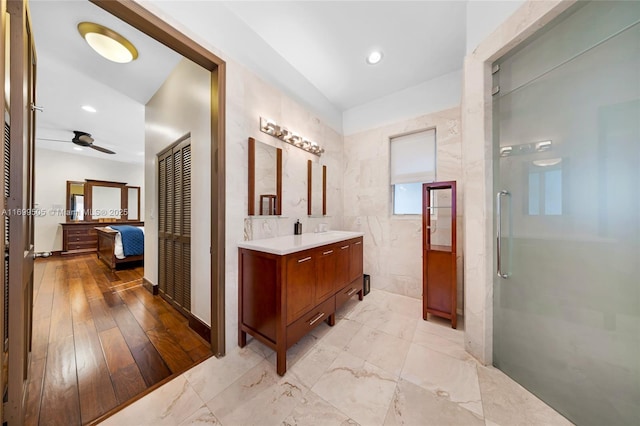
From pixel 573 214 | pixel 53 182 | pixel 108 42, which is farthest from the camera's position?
pixel 53 182

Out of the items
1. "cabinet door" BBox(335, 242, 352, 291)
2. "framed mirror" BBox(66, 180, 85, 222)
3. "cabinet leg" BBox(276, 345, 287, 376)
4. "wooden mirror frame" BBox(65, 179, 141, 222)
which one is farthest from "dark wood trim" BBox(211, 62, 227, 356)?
"framed mirror" BBox(66, 180, 85, 222)

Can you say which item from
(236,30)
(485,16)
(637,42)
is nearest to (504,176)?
(637,42)

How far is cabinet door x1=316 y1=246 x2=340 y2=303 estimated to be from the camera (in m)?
1.93

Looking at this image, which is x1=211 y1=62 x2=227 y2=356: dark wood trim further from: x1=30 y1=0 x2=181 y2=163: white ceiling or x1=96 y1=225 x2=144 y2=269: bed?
x1=96 y1=225 x2=144 y2=269: bed

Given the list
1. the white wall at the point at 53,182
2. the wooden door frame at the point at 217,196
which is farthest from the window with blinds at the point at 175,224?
the white wall at the point at 53,182

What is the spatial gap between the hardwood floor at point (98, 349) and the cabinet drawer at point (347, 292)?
1.24m

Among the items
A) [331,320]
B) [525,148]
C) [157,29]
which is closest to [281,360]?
[331,320]

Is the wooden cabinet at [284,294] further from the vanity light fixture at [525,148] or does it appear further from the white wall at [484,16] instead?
the white wall at [484,16]

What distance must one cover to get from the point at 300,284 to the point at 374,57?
→ 2580mm

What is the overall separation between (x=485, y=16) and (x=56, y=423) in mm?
3884

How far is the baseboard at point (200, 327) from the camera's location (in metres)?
1.95

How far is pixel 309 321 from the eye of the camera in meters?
1.80

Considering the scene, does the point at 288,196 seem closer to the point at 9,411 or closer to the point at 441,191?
the point at 441,191

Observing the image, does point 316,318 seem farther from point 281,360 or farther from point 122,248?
point 122,248
